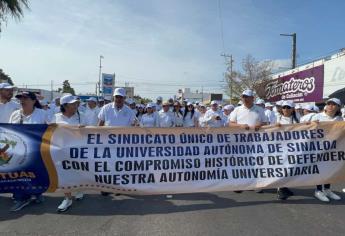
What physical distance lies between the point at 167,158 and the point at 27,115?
2.47 metres

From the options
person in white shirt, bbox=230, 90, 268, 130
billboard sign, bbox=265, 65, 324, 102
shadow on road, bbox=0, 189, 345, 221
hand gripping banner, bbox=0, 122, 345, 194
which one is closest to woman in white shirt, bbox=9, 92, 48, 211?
shadow on road, bbox=0, 189, 345, 221

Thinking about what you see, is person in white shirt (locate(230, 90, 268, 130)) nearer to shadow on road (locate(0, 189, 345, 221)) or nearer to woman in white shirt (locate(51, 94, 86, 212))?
shadow on road (locate(0, 189, 345, 221))

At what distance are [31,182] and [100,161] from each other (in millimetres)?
1119

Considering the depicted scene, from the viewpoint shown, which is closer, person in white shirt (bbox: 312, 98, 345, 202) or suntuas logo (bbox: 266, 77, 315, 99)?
person in white shirt (bbox: 312, 98, 345, 202)

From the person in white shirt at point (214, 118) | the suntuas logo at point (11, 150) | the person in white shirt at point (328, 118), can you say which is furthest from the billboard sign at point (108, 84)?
the person in white shirt at point (328, 118)

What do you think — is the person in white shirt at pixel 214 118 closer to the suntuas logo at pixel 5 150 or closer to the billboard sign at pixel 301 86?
the suntuas logo at pixel 5 150

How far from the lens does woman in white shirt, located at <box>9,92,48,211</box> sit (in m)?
6.15

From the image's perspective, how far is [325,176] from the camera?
651 cm

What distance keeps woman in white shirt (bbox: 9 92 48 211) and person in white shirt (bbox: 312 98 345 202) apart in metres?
4.83

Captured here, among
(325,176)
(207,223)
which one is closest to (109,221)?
(207,223)

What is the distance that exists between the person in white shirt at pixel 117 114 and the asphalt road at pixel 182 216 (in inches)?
53.6

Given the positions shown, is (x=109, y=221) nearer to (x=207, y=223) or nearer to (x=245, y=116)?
(x=207, y=223)

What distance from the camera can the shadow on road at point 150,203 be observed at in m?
5.84

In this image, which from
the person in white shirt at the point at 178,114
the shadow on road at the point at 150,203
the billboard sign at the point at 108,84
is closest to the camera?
the shadow on road at the point at 150,203
